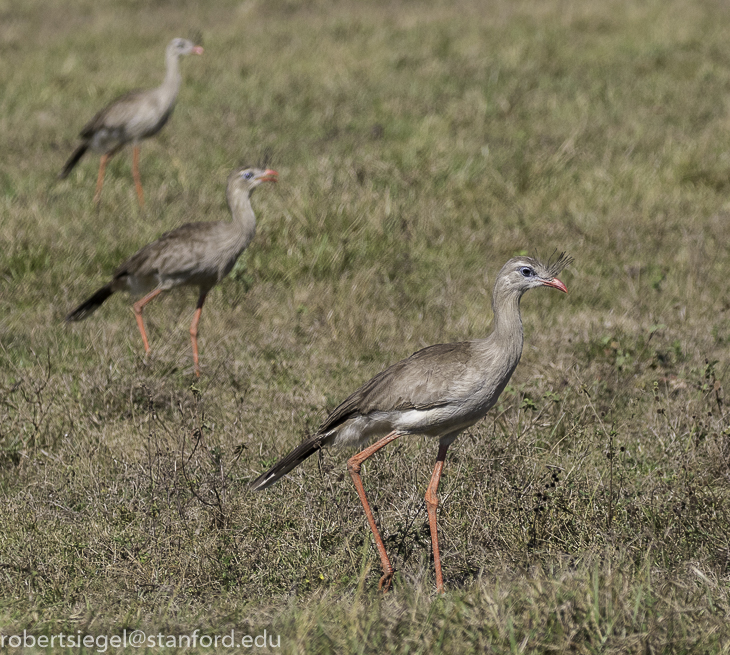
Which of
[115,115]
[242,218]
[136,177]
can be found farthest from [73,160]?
[242,218]

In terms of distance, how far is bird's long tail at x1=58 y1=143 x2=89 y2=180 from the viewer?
10305mm

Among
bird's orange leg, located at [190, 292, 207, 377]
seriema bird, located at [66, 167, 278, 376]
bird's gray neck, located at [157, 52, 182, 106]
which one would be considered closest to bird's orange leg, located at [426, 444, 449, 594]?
bird's orange leg, located at [190, 292, 207, 377]

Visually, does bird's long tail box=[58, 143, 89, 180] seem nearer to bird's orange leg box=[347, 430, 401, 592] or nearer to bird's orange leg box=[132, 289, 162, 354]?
bird's orange leg box=[132, 289, 162, 354]

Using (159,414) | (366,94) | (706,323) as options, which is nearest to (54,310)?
(159,414)

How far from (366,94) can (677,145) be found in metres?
4.07

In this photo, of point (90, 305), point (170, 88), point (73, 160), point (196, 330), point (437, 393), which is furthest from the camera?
point (170, 88)

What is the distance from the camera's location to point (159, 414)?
5824 millimetres

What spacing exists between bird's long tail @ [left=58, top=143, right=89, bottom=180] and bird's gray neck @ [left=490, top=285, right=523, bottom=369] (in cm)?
715

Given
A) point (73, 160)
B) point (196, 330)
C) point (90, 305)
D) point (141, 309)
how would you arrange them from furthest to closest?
point (73, 160), point (141, 309), point (90, 305), point (196, 330)

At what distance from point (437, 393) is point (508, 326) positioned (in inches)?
17.5

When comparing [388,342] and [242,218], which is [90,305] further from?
[388,342]

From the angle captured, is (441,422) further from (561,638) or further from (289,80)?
(289,80)

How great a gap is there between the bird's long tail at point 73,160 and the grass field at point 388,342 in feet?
0.72

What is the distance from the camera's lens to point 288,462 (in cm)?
434
